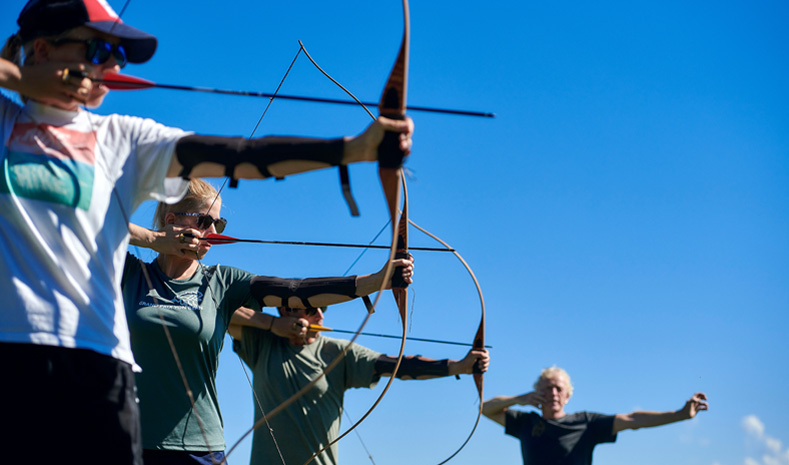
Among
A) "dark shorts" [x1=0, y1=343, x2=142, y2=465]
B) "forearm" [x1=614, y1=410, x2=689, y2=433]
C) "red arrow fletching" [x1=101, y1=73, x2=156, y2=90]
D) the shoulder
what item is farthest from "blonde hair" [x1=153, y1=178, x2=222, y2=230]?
"forearm" [x1=614, y1=410, x2=689, y2=433]

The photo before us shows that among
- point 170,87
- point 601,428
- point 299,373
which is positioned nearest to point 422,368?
point 299,373

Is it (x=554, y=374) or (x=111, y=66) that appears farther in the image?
(x=554, y=374)

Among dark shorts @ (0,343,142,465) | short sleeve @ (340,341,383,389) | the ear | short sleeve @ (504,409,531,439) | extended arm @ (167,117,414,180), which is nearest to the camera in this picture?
dark shorts @ (0,343,142,465)

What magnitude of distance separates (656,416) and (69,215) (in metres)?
3.88

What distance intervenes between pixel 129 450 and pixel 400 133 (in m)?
0.80

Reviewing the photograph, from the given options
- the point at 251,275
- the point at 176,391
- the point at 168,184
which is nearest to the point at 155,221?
the point at 251,275

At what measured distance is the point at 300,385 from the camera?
151 inches

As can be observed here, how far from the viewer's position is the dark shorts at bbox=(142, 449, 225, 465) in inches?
102

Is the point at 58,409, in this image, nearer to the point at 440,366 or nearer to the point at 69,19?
the point at 69,19

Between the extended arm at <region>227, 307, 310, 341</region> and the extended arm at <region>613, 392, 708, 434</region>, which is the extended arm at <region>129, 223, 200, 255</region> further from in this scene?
the extended arm at <region>613, 392, 708, 434</region>

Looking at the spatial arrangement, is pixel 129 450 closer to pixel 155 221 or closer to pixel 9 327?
pixel 9 327

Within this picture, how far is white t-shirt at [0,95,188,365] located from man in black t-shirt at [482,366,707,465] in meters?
3.28

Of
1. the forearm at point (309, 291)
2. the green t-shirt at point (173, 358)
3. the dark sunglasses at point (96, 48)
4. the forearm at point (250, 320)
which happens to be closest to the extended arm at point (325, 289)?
the forearm at point (309, 291)

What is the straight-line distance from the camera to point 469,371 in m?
4.28
